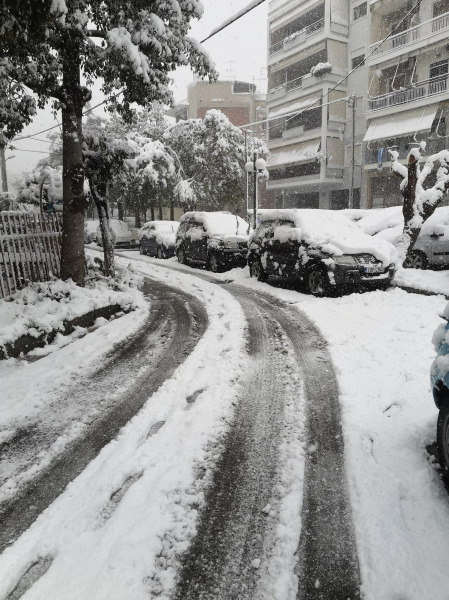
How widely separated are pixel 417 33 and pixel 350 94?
6.29 m

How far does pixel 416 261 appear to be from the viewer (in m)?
11.3

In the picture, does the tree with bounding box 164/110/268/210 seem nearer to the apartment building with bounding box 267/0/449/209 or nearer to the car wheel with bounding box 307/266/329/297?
the apartment building with bounding box 267/0/449/209

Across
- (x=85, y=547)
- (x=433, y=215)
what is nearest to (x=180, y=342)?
(x=85, y=547)

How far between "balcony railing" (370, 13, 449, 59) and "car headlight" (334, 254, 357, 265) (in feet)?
65.1

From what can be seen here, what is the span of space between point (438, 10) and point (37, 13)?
29.9 meters

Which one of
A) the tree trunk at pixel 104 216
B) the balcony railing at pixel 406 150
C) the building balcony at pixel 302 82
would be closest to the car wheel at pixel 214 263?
the tree trunk at pixel 104 216

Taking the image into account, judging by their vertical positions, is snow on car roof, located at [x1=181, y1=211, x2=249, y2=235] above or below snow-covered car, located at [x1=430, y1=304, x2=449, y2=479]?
above

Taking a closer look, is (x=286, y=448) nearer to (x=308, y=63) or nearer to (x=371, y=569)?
(x=371, y=569)

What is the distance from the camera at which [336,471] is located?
3.05 m

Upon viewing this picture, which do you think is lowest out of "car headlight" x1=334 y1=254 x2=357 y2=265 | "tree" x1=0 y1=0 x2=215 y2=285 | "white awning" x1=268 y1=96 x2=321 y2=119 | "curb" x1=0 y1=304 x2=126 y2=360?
"curb" x1=0 y1=304 x2=126 y2=360

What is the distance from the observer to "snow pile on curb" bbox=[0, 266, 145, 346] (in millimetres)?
5984

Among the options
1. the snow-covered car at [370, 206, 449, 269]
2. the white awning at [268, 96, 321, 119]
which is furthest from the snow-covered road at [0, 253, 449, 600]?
the white awning at [268, 96, 321, 119]

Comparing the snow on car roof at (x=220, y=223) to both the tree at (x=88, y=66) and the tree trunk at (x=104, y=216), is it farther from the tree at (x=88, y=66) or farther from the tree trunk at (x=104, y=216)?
the tree at (x=88, y=66)

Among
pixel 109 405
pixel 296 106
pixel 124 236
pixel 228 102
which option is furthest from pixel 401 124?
pixel 228 102
